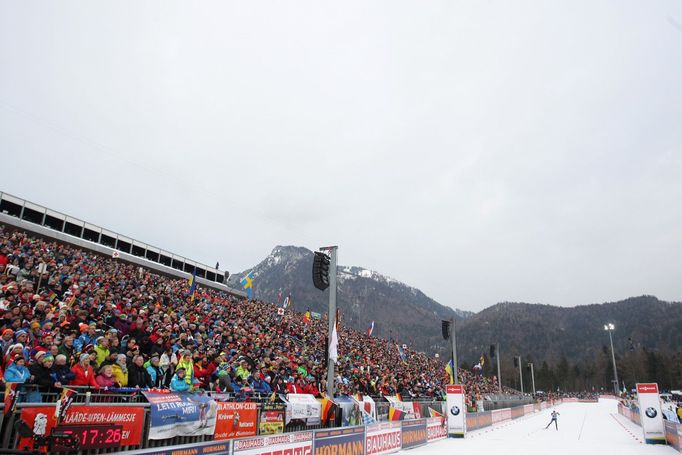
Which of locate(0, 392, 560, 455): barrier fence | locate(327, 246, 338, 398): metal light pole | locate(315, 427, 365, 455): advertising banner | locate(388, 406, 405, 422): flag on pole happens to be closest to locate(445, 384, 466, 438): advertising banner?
locate(388, 406, 405, 422): flag on pole

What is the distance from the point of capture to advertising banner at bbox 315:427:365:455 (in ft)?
40.0

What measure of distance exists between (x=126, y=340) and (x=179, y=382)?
10.7ft

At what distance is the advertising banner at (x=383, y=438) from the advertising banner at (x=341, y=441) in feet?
2.13

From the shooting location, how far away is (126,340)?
43.6ft

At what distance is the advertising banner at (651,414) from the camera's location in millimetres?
21578

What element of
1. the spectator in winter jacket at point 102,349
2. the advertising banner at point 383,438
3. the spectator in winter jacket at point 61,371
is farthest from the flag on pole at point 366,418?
the spectator in winter jacket at point 61,371

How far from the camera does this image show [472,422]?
1095 inches

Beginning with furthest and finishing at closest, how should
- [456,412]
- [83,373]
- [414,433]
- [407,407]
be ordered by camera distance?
[456,412]
[407,407]
[414,433]
[83,373]

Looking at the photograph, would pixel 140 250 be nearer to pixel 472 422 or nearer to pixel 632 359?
pixel 472 422

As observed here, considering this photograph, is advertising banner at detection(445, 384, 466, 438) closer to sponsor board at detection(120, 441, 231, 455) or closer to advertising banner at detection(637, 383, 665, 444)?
advertising banner at detection(637, 383, 665, 444)

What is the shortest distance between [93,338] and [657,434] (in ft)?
80.9

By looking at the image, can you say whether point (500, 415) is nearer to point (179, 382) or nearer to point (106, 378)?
point (179, 382)

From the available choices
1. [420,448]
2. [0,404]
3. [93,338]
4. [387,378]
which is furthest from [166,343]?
[387,378]

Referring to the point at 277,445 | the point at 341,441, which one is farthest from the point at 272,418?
the point at 341,441
